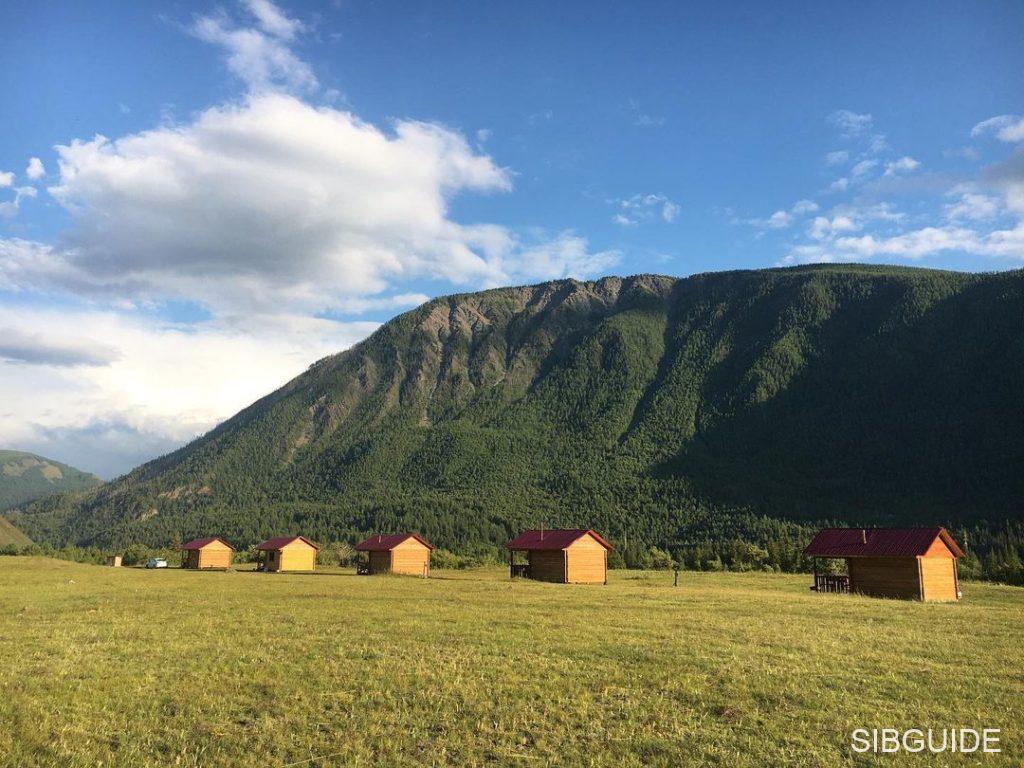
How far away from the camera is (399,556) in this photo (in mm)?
67125

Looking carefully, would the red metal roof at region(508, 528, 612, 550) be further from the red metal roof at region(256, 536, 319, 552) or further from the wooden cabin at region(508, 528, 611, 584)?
the red metal roof at region(256, 536, 319, 552)

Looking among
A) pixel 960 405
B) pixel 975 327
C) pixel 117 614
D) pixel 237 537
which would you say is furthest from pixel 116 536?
pixel 975 327

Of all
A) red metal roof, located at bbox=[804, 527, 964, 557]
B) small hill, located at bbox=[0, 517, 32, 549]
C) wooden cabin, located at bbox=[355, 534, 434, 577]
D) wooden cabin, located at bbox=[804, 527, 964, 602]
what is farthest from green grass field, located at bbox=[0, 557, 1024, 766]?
small hill, located at bbox=[0, 517, 32, 549]

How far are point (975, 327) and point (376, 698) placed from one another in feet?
729

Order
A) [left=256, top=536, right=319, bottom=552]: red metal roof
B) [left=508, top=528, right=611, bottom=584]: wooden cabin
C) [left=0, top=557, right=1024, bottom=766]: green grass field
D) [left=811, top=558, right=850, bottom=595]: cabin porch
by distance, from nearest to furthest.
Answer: [left=0, top=557, right=1024, bottom=766]: green grass field < [left=811, top=558, right=850, bottom=595]: cabin porch < [left=508, top=528, right=611, bottom=584]: wooden cabin < [left=256, top=536, right=319, bottom=552]: red metal roof

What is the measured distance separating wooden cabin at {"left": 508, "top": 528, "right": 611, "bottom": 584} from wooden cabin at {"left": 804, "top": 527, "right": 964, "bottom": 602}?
16.5 meters

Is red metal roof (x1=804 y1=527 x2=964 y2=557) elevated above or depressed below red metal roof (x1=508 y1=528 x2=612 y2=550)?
above

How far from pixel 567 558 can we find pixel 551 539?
3190 millimetres

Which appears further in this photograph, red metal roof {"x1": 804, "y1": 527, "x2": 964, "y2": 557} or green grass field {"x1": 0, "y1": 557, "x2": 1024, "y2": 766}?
red metal roof {"x1": 804, "y1": 527, "x2": 964, "y2": 557}

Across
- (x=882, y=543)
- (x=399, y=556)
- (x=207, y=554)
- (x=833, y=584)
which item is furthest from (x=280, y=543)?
(x=882, y=543)

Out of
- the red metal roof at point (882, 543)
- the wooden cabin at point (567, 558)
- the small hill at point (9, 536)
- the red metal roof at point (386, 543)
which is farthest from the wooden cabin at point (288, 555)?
the small hill at point (9, 536)

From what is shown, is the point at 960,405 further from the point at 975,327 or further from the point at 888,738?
the point at 888,738

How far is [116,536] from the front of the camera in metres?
194

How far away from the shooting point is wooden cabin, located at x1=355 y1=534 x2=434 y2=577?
66.9m
